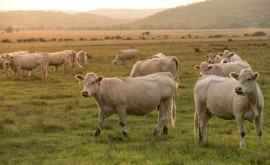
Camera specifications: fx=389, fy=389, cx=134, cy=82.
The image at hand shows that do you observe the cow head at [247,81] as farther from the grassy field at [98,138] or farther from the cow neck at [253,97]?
the grassy field at [98,138]

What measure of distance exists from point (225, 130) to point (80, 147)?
407cm

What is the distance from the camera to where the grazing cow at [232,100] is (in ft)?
26.8

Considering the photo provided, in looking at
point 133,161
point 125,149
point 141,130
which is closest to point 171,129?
point 141,130

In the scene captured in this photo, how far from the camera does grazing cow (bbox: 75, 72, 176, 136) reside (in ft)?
33.0

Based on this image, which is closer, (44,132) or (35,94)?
(44,132)

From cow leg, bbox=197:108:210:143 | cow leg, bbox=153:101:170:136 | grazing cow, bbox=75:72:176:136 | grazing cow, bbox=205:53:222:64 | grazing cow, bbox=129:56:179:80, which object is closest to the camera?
cow leg, bbox=197:108:210:143

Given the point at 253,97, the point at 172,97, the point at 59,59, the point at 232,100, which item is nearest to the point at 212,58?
the point at 59,59

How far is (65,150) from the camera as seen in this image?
9031 millimetres

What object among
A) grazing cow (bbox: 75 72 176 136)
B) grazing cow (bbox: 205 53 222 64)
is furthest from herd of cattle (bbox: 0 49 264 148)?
grazing cow (bbox: 205 53 222 64)

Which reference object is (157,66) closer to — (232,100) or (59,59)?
(232,100)

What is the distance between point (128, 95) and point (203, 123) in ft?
6.97

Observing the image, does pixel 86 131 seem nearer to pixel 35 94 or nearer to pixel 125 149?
pixel 125 149

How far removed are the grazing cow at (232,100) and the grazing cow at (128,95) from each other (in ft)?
3.84

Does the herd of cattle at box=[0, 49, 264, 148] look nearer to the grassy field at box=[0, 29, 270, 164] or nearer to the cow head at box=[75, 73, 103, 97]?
the cow head at box=[75, 73, 103, 97]
